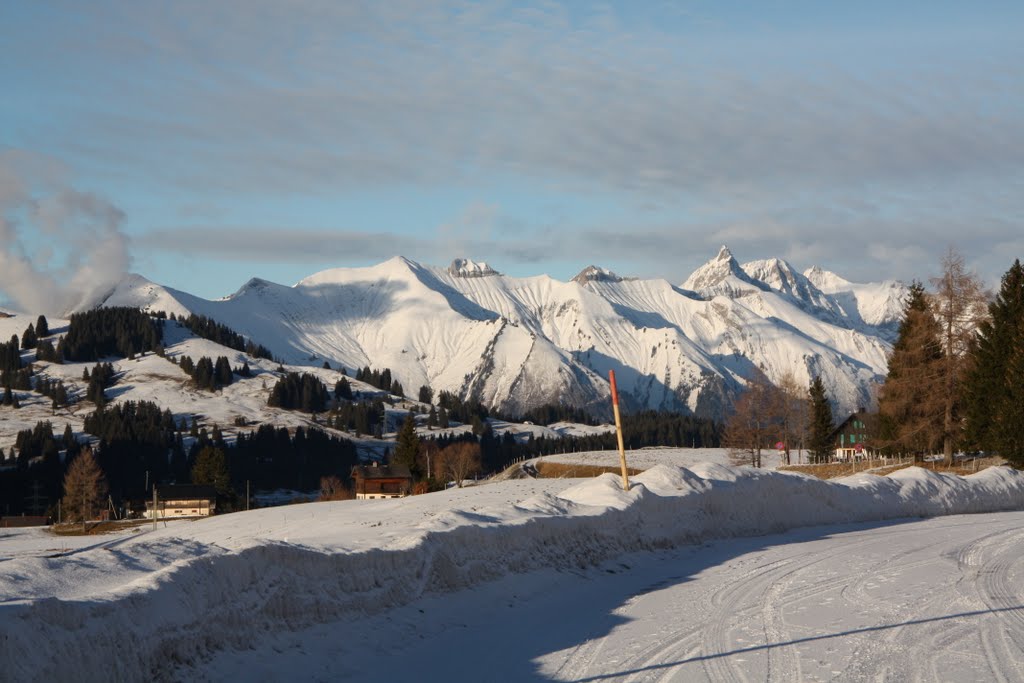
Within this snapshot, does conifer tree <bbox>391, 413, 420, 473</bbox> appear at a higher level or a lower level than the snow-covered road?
higher

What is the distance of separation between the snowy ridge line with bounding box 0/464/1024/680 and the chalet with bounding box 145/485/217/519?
372 ft

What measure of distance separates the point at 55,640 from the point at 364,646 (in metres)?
4.96

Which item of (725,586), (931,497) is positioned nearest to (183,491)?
(931,497)

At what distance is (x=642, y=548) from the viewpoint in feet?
84.8

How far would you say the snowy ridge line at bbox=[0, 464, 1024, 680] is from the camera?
11.4 m

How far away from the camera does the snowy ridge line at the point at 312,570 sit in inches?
448

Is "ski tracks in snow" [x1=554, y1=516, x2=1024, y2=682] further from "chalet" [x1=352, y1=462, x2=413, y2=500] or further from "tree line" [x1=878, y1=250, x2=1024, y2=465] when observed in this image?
"chalet" [x1=352, y1=462, x2=413, y2=500]

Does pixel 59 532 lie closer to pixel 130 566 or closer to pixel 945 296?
pixel 945 296

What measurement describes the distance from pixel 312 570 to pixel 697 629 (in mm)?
5759

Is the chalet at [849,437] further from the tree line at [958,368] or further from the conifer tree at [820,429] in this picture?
the tree line at [958,368]

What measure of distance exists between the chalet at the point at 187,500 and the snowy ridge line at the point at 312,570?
113m

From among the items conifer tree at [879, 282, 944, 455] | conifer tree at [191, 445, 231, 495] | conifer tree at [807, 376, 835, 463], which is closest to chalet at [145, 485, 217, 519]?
conifer tree at [191, 445, 231, 495]

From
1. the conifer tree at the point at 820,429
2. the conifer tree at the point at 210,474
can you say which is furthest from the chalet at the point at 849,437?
the conifer tree at the point at 210,474

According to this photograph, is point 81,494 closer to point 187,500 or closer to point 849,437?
point 187,500
